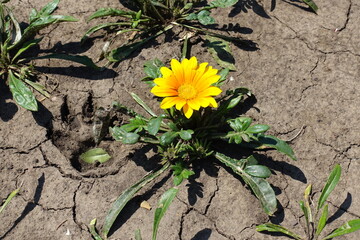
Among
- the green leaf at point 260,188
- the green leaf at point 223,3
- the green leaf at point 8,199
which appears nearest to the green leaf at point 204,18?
the green leaf at point 223,3

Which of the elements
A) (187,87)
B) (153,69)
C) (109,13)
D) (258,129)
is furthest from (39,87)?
(258,129)

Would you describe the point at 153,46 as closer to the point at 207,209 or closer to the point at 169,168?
the point at 169,168

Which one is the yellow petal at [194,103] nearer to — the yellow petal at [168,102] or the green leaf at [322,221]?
the yellow petal at [168,102]

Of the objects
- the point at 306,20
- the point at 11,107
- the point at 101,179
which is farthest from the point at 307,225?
the point at 11,107

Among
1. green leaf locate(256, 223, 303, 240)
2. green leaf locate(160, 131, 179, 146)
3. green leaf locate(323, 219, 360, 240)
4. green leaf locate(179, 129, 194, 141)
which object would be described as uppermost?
green leaf locate(179, 129, 194, 141)

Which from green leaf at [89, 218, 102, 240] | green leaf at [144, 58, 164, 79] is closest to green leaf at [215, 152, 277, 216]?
green leaf at [144, 58, 164, 79]

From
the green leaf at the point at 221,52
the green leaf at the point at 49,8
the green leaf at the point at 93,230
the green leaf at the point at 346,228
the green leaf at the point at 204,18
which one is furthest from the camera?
the green leaf at the point at 49,8

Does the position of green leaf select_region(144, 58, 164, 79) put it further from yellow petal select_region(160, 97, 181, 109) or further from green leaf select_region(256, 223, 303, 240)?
green leaf select_region(256, 223, 303, 240)

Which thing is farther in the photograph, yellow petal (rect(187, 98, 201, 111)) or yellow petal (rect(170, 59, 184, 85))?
yellow petal (rect(170, 59, 184, 85))
